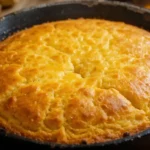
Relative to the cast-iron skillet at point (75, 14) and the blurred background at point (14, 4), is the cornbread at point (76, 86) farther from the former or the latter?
the blurred background at point (14, 4)

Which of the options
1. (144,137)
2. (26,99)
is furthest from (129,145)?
(26,99)

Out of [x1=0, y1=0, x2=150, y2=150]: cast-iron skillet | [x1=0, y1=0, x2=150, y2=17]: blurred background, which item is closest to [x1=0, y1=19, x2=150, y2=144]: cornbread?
[x1=0, y1=0, x2=150, y2=150]: cast-iron skillet

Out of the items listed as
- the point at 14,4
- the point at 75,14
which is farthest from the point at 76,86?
the point at 14,4

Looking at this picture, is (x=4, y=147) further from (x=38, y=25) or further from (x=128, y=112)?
(x=38, y=25)

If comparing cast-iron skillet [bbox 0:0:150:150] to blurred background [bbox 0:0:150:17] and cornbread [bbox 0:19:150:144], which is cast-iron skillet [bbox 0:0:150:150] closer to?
cornbread [bbox 0:19:150:144]

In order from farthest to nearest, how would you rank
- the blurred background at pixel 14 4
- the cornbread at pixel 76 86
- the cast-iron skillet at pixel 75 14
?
1. the blurred background at pixel 14 4
2. the cast-iron skillet at pixel 75 14
3. the cornbread at pixel 76 86

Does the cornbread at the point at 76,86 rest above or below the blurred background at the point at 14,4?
below

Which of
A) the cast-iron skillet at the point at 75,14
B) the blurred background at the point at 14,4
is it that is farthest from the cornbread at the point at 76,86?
the blurred background at the point at 14,4

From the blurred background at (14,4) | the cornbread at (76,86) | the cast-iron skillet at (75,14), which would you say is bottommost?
the cornbread at (76,86)

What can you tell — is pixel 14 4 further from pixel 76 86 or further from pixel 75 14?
pixel 76 86
